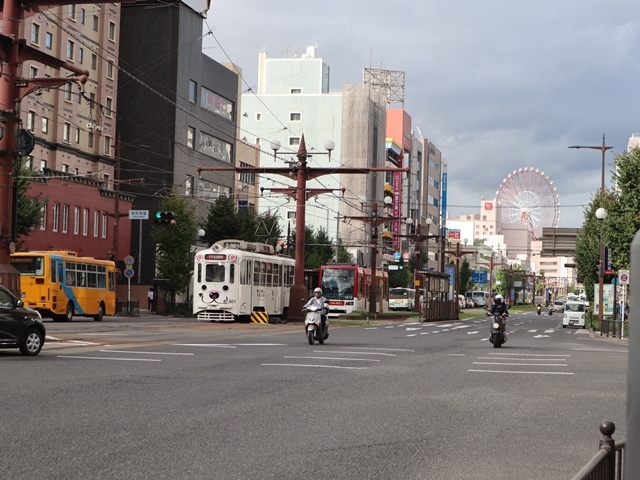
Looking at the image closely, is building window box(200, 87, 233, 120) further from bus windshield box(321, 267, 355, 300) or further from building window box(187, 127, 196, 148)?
bus windshield box(321, 267, 355, 300)

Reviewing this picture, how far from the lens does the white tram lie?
44500mm

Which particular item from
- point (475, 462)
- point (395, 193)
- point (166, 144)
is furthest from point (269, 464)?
point (395, 193)

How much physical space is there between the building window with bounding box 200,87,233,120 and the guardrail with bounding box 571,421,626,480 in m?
78.9

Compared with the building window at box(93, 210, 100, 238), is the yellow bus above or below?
below

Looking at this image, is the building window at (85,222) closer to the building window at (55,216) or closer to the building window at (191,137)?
the building window at (55,216)

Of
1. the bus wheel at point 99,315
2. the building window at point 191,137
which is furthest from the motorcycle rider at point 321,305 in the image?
the building window at point 191,137

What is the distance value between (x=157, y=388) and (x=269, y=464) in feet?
21.1

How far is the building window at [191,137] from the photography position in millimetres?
79812

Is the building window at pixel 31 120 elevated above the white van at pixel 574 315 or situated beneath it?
elevated above

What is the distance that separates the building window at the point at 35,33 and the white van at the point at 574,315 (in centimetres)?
3709

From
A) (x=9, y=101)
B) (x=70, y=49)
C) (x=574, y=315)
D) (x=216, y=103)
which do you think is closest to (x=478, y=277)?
(x=216, y=103)

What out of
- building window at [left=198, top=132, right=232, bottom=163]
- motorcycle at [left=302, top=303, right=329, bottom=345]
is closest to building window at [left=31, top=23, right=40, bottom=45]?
building window at [left=198, top=132, right=232, bottom=163]

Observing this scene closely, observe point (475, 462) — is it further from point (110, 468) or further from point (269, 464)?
point (110, 468)

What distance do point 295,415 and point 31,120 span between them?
56.9m
